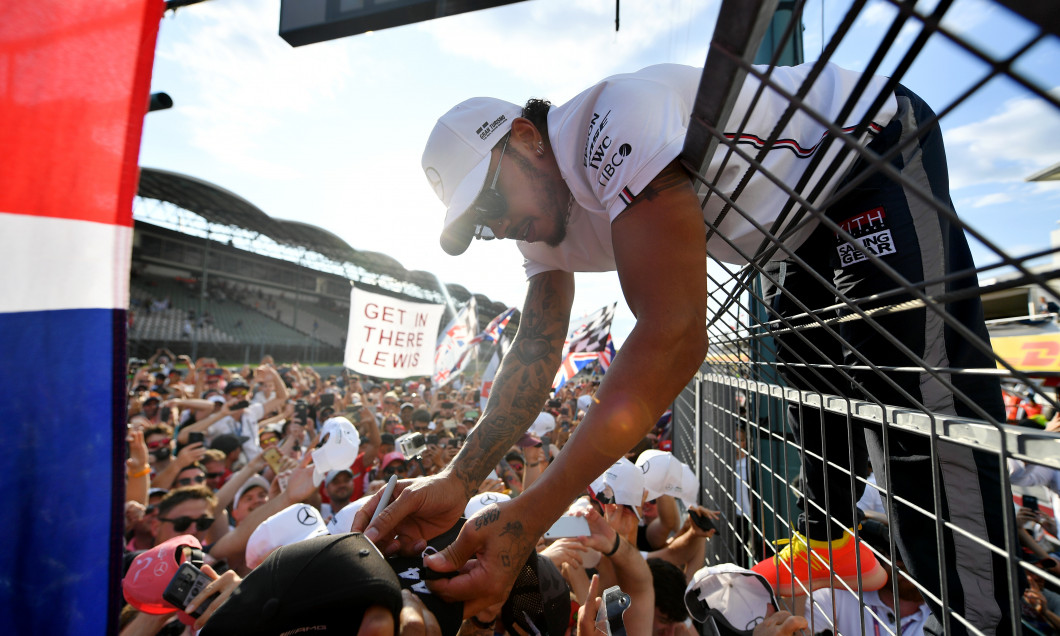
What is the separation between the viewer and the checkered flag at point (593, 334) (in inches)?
445

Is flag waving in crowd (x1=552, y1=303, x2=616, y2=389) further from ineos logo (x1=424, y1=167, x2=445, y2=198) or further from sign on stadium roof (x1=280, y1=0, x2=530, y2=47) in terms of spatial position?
ineos logo (x1=424, y1=167, x2=445, y2=198)

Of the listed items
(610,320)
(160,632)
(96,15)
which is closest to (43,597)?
(96,15)

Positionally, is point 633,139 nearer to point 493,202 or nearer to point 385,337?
point 493,202

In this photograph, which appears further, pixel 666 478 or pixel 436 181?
pixel 666 478

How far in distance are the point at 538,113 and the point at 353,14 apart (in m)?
2.38

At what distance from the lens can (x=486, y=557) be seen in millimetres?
1072

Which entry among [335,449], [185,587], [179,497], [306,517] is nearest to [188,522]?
[179,497]

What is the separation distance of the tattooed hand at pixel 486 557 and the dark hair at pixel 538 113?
1.08 metres

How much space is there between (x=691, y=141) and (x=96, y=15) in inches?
62.0

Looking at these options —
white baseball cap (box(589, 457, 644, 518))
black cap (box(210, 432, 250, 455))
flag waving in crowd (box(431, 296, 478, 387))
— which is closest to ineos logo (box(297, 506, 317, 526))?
white baseball cap (box(589, 457, 644, 518))

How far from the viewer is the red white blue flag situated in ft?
4.05

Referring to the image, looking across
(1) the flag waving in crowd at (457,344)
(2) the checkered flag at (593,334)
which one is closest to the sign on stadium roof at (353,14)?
(2) the checkered flag at (593,334)

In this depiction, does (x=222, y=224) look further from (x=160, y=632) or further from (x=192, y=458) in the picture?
(x=160, y=632)

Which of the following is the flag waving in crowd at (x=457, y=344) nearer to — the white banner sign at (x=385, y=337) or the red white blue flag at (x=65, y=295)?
the white banner sign at (x=385, y=337)
